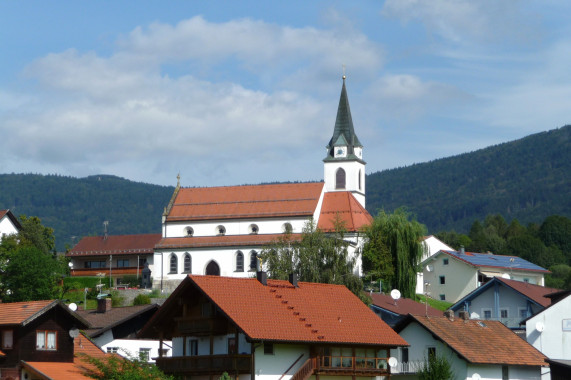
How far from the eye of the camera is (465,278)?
3661 inches

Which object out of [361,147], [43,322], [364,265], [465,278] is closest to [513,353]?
[43,322]

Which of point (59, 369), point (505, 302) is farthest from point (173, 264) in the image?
point (59, 369)

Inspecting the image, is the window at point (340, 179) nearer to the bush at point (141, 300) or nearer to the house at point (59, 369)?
the bush at point (141, 300)

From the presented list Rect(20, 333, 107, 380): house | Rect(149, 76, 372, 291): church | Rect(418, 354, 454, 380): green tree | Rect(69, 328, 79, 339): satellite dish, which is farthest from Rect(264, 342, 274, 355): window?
Rect(149, 76, 372, 291): church

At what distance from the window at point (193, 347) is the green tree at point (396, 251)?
37217 millimetres

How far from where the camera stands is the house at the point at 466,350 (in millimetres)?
46375

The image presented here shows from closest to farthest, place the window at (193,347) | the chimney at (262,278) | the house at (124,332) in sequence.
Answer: the window at (193,347)
the chimney at (262,278)
the house at (124,332)

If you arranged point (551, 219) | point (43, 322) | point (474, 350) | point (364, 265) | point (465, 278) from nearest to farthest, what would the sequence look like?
point (43, 322) → point (474, 350) → point (364, 265) → point (465, 278) → point (551, 219)

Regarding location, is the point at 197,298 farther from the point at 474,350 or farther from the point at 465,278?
the point at 465,278

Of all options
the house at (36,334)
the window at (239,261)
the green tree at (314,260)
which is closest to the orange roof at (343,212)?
the window at (239,261)

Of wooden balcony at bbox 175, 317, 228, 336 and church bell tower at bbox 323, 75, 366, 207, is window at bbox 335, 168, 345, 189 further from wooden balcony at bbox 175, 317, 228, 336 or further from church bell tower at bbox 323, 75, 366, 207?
wooden balcony at bbox 175, 317, 228, 336

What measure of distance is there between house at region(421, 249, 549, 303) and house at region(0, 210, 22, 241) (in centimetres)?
3722

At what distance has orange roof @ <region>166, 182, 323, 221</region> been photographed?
318 feet

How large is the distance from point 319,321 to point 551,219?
408ft
